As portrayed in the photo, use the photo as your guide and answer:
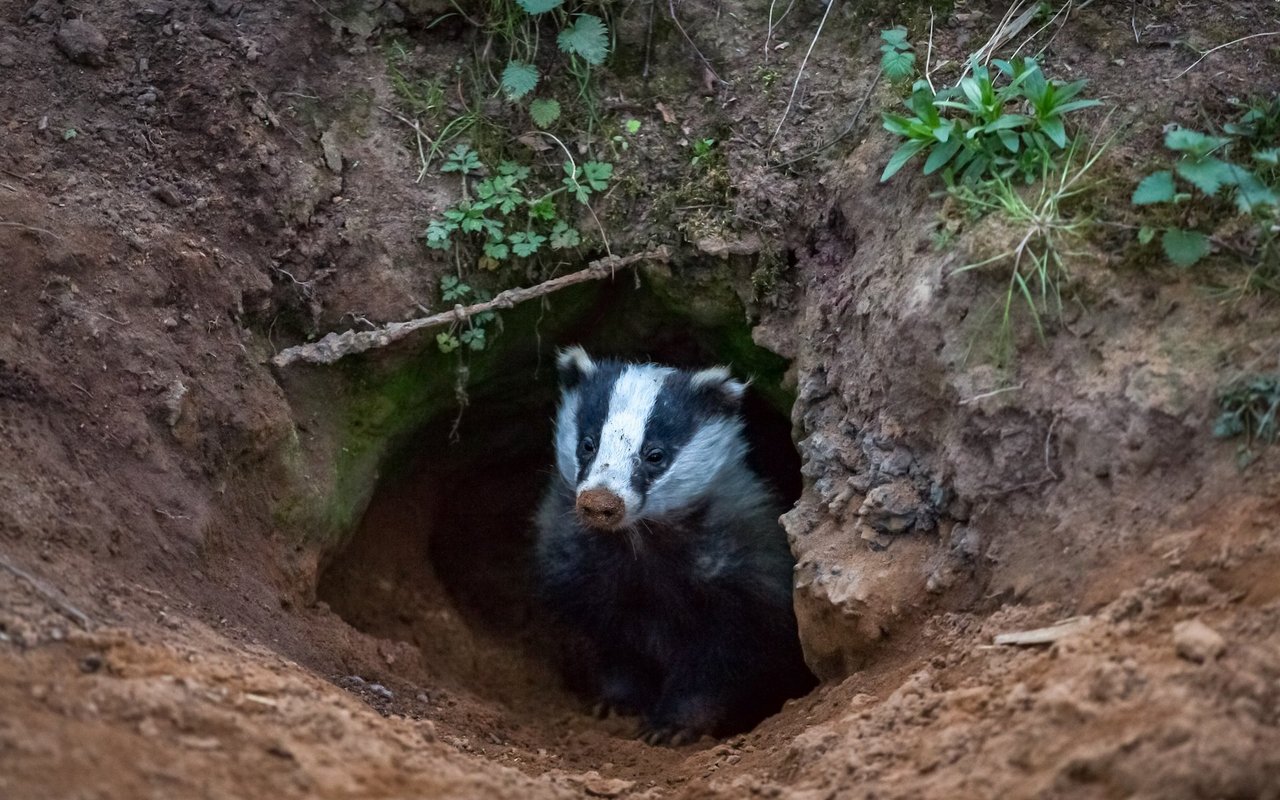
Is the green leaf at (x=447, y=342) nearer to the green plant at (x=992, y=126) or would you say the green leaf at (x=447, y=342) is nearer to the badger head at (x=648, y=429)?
the badger head at (x=648, y=429)

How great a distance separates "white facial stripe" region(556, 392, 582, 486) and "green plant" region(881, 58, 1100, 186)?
1.99 m

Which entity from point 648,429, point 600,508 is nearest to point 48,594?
point 600,508

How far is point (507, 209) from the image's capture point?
4594 mm

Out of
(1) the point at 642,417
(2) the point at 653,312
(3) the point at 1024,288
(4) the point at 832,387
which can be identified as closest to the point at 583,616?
(1) the point at 642,417

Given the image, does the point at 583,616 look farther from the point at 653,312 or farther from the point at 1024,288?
the point at 1024,288

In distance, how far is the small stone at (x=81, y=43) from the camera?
421cm

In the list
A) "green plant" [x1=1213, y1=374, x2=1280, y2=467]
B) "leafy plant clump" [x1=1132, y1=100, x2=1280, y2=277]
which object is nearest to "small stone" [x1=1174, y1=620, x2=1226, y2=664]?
"green plant" [x1=1213, y1=374, x2=1280, y2=467]

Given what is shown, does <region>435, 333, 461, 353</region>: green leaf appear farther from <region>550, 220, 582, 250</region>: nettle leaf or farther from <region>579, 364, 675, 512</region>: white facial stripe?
<region>579, 364, 675, 512</region>: white facial stripe

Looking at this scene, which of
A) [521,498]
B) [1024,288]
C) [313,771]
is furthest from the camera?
[521,498]

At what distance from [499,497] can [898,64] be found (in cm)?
330

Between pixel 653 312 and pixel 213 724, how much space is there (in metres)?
3.18

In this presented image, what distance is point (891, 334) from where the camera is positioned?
3.76 metres

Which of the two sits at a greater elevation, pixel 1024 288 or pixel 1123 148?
pixel 1123 148

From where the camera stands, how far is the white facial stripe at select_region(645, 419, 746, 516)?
488cm
